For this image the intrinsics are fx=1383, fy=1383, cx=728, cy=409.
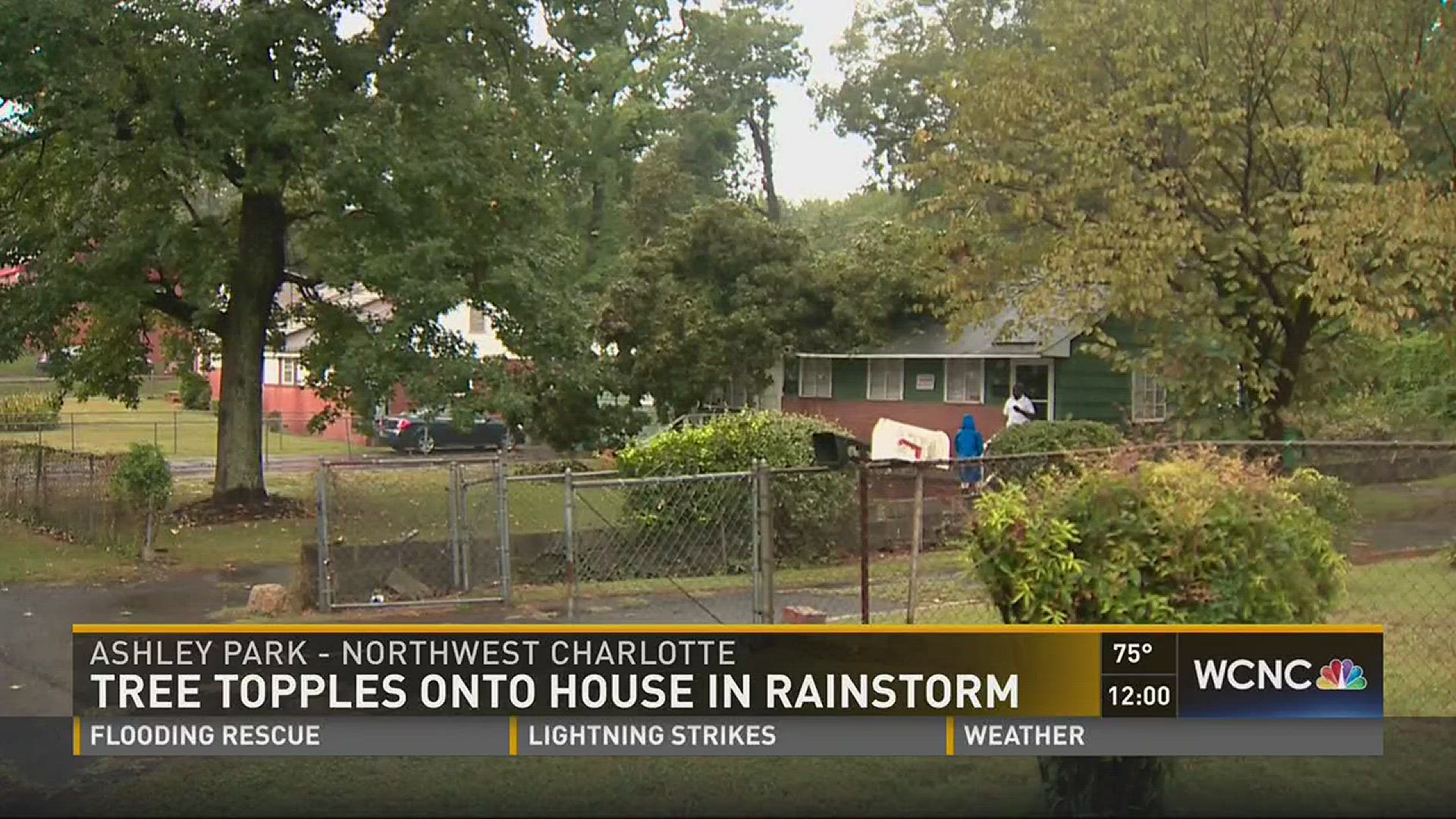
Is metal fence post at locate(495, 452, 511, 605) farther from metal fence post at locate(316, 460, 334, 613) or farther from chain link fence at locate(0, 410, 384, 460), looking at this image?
chain link fence at locate(0, 410, 384, 460)

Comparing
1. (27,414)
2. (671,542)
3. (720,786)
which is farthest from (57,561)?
(27,414)

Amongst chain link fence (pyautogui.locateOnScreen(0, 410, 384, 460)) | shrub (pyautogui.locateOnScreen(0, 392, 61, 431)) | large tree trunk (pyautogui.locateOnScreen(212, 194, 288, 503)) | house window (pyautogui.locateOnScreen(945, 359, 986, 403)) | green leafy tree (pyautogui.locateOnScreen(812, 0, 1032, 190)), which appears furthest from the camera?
green leafy tree (pyautogui.locateOnScreen(812, 0, 1032, 190))

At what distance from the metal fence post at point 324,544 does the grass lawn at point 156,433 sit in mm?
21063

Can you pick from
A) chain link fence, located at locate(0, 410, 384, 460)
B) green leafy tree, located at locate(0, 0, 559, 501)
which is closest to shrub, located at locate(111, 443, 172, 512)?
green leafy tree, located at locate(0, 0, 559, 501)

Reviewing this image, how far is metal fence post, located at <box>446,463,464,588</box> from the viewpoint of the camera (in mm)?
12164

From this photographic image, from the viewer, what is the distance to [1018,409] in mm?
22250

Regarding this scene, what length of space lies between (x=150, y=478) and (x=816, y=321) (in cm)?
1665

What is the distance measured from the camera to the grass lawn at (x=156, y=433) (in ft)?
111

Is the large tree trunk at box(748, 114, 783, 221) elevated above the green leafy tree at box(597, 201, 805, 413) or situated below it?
above

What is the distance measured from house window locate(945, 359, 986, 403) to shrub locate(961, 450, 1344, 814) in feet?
70.7

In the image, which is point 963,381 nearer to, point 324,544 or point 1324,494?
point 324,544

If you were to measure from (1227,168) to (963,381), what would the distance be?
34.8ft

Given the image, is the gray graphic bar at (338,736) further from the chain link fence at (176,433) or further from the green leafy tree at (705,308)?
the chain link fence at (176,433)

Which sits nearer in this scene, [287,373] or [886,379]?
[886,379]
